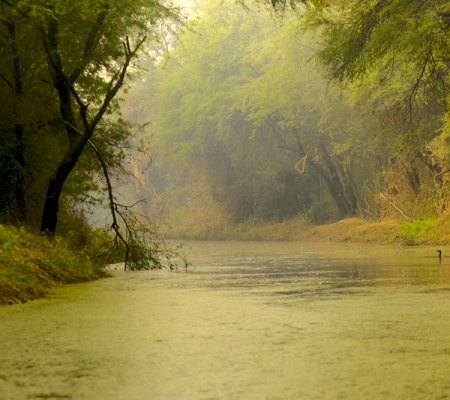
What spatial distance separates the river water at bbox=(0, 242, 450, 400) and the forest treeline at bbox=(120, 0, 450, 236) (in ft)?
61.5

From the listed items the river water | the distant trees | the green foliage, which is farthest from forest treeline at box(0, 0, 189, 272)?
the distant trees

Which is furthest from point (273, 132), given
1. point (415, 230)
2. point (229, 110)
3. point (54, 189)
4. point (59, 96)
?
point (54, 189)

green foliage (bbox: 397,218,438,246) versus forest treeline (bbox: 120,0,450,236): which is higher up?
forest treeline (bbox: 120,0,450,236)

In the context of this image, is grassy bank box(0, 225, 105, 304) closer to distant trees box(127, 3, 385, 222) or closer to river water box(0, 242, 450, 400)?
river water box(0, 242, 450, 400)

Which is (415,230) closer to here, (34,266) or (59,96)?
(59,96)

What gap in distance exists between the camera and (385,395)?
511 cm

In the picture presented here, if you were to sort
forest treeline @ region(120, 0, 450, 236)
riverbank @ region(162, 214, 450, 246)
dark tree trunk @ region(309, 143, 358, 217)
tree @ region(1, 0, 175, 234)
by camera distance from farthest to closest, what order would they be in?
1. dark tree trunk @ region(309, 143, 358, 217)
2. forest treeline @ region(120, 0, 450, 236)
3. riverbank @ region(162, 214, 450, 246)
4. tree @ region(1, 0, 175, 234)

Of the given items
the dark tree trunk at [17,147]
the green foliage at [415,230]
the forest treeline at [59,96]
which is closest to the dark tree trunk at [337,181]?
the green foliage at [415,230]

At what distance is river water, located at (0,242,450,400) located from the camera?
544 cm

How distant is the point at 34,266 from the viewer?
1301 centimetres

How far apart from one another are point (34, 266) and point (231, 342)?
6347 mm

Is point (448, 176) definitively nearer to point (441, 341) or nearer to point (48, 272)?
point (48, 272)

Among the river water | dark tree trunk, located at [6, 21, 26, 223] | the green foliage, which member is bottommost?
the river water

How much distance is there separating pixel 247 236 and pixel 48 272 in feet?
119
